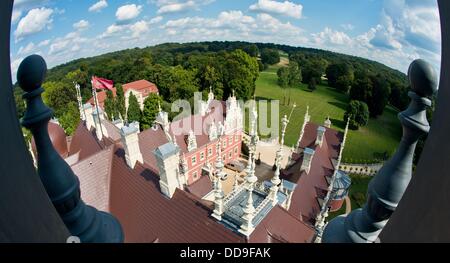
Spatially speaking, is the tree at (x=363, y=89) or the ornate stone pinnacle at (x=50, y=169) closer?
the ornate stone pinnacle at (x=50, y=169)

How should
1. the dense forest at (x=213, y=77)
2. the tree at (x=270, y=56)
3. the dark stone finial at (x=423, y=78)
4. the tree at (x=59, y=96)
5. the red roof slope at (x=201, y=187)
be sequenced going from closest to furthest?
the dark stone finial at (x=423, y=78), the red roof slope at (x=201, y=187), the tree at (x=59, y=96), the dense forest at (x=213, y=77), the tree at (x=270, y=56)

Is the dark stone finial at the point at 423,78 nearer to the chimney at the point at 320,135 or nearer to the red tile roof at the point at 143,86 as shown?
the chimney at the point at 320,135

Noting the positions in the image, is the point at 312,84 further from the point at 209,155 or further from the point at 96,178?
the point at 96,178

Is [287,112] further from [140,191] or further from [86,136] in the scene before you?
[140,191]

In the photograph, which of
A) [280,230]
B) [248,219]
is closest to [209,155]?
[280,230]

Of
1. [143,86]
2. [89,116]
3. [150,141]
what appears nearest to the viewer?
[89,116]

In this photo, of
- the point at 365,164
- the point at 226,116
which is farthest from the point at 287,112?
the point at 226,116

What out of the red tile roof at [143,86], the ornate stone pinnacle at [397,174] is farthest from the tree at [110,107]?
the ornate stone pinnacle at [397,174]
